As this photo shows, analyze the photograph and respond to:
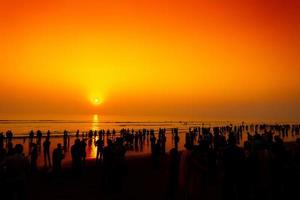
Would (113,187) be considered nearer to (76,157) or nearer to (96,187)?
(96,187)

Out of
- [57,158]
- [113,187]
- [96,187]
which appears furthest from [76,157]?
[113,187]

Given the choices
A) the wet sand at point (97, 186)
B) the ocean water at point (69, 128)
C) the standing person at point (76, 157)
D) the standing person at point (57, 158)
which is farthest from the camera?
the ocean water at point (69, 128)

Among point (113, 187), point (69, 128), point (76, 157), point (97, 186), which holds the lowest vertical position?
point (69, 128)

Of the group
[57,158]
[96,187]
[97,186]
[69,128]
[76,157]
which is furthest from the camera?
[69,128]

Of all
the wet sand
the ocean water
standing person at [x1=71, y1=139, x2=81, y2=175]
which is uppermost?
standing person at [x1=71, y1=139, x2=81, y2=175]

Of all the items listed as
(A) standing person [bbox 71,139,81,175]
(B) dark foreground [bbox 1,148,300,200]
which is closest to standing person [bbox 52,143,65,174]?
(B) dark foreground [bbox 1,148,300,200]

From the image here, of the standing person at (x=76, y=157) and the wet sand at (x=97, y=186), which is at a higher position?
the standing person at (x=76, y=157)

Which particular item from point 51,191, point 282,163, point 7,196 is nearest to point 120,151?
point 51,191

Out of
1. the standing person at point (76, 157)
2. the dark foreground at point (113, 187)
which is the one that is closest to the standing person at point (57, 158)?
the dark foreground at point (113, 187)

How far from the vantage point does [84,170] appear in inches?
760

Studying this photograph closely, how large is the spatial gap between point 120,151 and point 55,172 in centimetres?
559

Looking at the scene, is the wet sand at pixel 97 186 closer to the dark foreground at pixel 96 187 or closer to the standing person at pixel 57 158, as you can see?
the dark foreground at pixel 96 187

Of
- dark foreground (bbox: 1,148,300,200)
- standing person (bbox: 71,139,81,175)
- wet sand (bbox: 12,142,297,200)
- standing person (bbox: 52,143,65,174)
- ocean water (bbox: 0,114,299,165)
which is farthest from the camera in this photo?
ocean water (bbox: 0,114,299,165)

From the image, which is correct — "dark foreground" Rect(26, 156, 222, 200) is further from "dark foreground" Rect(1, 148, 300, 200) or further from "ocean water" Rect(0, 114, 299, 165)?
"ocean water" Rect(0, 114, 299, 165)
